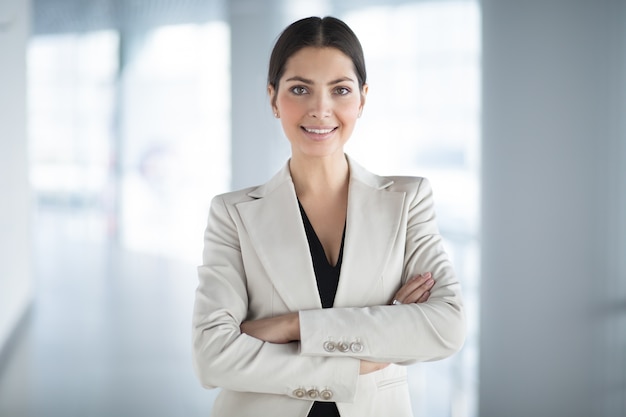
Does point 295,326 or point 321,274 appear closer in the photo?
point 295,326

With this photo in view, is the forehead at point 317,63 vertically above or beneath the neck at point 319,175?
above

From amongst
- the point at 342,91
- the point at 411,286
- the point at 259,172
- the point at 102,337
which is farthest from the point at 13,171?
the point at 411,286

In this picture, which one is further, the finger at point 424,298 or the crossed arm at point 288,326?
the finger at point 424,298

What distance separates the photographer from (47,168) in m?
4.54

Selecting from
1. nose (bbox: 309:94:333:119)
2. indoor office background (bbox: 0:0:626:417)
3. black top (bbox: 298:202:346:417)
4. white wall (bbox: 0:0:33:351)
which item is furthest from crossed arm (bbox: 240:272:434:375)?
white wall (bbox: 0:0:33:351)

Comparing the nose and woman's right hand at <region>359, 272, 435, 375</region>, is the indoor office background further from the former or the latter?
the nose

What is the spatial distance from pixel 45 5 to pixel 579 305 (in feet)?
12.8

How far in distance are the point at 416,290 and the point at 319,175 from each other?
361 mm

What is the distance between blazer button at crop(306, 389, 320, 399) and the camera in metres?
1.37

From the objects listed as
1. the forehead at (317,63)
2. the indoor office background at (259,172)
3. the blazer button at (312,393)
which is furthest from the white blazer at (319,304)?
the indoor office background at (259,172)

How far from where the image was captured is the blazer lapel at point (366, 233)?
148cm

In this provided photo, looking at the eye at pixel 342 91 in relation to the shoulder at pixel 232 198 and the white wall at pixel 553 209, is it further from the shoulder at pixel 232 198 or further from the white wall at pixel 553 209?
the white wall at pixel 553 209

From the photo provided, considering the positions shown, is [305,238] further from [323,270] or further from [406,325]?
[406,325]

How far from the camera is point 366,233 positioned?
153 cm
